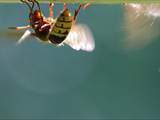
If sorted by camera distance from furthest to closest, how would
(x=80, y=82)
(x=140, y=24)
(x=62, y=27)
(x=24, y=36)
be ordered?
(x=80, y=82) < (x=24, y=36) < (x=62, y=27) < (x=140, y=24)

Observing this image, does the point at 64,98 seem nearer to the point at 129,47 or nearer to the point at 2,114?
the point at 2,114

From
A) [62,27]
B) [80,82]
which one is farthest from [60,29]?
[80,82]

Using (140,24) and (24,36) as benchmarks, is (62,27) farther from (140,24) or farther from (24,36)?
(140,24)

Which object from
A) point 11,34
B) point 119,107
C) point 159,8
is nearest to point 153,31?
point 159,8

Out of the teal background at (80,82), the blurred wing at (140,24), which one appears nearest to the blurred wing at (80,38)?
the blurred wing at (140,24)

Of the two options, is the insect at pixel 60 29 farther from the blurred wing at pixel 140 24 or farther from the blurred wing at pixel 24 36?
the blurred wing at pixel 140 24

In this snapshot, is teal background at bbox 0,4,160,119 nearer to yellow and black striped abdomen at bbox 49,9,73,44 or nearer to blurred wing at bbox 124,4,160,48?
yellow and black striped abdomen at bbox 49,9,73,44
